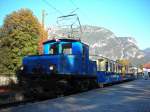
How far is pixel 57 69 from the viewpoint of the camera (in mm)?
20094

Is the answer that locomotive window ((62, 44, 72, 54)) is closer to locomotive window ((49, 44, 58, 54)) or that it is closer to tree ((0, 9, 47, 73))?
locomotive window ((49, 44, 58, 54))

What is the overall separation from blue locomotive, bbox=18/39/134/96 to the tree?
27812mm

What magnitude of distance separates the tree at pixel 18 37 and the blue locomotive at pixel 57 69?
27.8 meters

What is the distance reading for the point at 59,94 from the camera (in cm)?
2136

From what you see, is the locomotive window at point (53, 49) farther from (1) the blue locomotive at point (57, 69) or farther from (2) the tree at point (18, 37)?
(2) the tree at point (18, 37)

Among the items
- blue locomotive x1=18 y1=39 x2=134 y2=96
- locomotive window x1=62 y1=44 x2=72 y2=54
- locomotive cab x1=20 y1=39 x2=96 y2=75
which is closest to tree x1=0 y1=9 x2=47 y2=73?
locomotive cab x1=20 y1=39 x2=96 y2=75

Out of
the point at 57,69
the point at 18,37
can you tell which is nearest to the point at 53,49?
the point at 57,69

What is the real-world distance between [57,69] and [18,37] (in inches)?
1351

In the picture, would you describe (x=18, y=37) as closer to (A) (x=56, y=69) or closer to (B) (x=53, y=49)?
(B) (x=53, y=49)

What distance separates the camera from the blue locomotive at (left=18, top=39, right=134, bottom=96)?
19.8 m

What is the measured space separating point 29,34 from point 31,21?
3346mm

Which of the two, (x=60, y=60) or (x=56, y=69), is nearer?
(x=56, y=69)

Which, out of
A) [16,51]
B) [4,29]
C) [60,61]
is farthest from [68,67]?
[4,29]

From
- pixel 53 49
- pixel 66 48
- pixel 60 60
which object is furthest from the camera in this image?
pixel 53 49
